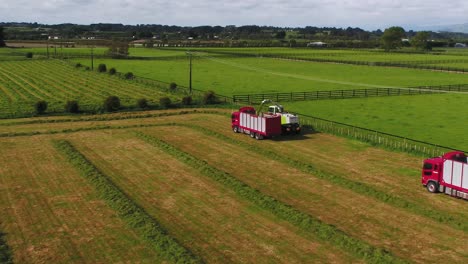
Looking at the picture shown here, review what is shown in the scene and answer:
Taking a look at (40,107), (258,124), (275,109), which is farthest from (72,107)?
(258,124)

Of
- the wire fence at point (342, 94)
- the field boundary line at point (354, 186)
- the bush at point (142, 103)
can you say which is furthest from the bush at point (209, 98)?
the field boundary line at point (354, 186)

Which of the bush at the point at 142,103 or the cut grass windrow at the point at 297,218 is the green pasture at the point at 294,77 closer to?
the bush at the point at 142,103

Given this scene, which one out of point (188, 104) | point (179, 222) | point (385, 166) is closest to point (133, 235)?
point (179, 222)

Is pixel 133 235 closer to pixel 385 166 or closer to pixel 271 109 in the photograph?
pixel 385 166

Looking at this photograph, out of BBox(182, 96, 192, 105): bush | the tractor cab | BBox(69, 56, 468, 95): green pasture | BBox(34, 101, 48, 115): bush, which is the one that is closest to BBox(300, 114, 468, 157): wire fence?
the tractor cab

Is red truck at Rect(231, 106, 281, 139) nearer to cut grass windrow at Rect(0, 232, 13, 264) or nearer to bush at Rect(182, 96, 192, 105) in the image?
bush at Rect(182, 96, 192, 105)
